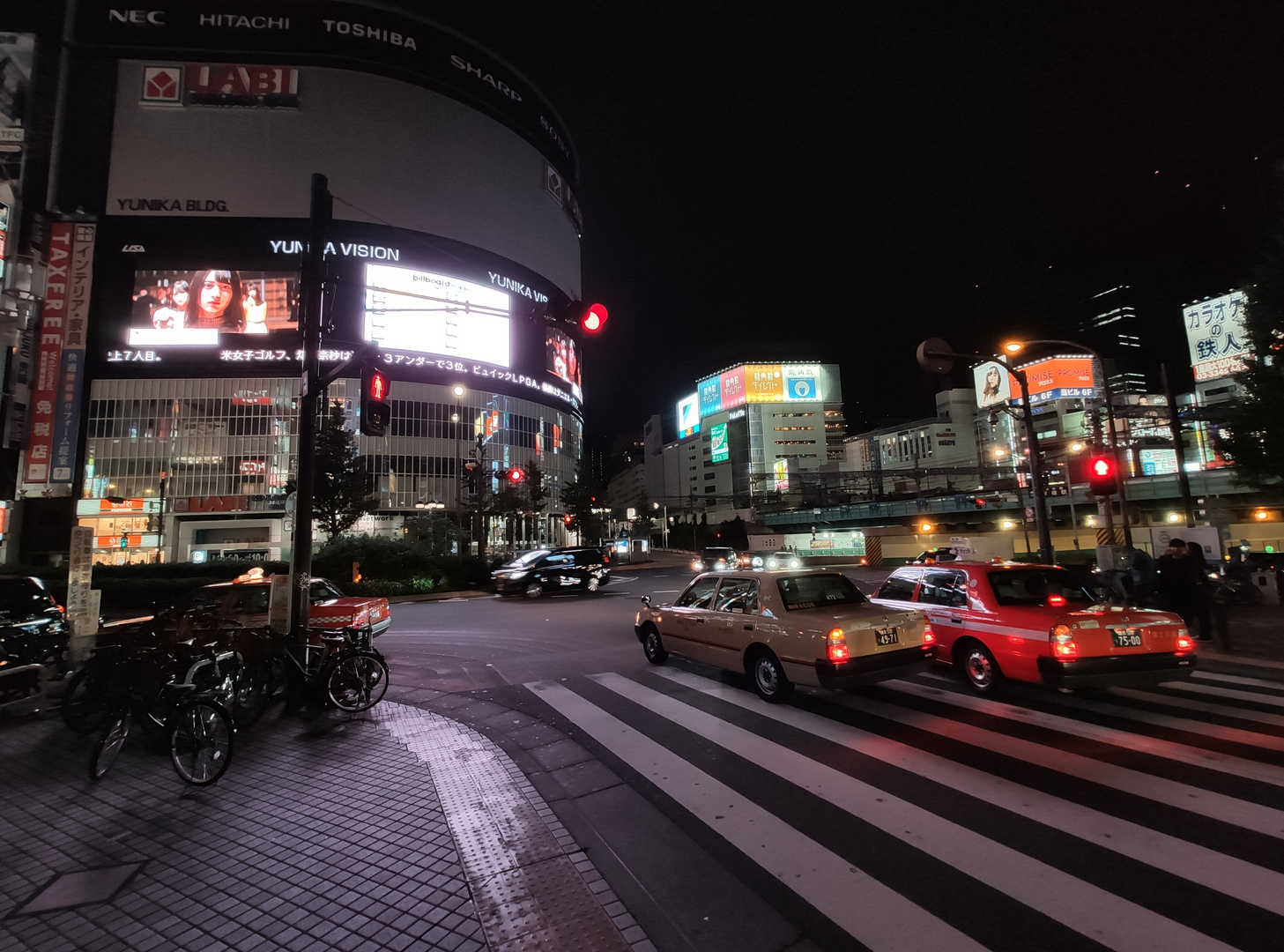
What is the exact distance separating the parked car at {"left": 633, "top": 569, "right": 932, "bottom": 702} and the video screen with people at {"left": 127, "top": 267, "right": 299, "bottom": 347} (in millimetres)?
63175

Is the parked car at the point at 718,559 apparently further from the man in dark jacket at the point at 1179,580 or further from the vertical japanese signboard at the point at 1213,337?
the vertical japanese signboard at the point at 1213,337

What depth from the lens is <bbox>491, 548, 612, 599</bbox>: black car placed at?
24.3 metres

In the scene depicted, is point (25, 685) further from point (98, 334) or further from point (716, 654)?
point (98, 334)

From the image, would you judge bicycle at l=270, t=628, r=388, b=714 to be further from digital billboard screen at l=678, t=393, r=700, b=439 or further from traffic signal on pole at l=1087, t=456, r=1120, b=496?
digital billboard screen at l=678, t=393, r=700, b=439

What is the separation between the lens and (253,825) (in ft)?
14.8

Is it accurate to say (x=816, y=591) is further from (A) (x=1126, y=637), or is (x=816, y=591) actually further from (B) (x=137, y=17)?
(B) (x=137, y=17)

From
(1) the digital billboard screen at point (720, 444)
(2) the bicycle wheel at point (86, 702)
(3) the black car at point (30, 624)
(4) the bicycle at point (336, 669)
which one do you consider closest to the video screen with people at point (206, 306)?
(3) the black car at point (30, 624)

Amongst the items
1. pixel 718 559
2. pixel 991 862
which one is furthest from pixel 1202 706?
pixel 718 559

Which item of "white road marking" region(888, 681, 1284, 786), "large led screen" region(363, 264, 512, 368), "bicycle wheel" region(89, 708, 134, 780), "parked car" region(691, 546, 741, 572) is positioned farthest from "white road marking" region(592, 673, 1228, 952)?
"large led screen" region(363, 264, 512, 368)

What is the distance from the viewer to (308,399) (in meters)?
8.40

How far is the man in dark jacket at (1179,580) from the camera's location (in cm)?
981

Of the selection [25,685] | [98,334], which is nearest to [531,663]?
[25,685]

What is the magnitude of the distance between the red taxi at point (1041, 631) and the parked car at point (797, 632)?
87 centimetres

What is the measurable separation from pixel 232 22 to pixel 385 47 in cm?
1645
